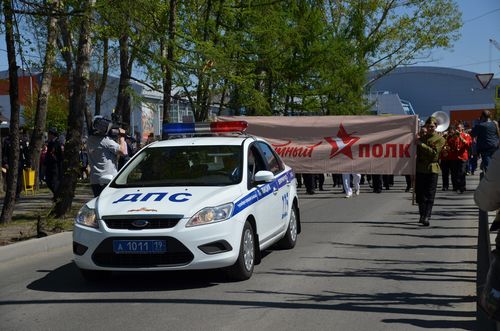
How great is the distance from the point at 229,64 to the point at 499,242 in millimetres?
12872

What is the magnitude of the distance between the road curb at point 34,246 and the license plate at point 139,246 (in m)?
2.85

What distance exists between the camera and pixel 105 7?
1127 centimetres

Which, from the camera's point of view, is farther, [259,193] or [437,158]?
[437,158]

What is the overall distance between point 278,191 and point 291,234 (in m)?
1.03

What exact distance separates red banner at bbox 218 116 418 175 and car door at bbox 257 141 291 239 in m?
4.16

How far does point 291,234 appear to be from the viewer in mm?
10516

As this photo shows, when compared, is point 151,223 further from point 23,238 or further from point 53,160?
point 53,160

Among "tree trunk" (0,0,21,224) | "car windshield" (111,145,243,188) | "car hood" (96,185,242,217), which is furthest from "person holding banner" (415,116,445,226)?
"tree trunk" (0,0,21,224)

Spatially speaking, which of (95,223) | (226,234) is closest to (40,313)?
(95,223)

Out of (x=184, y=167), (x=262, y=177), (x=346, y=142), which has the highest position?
(x=346, y=142)

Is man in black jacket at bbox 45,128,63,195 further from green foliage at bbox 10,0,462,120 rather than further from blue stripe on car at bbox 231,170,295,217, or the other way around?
blue stripe on car at bbox 231,170,295,217

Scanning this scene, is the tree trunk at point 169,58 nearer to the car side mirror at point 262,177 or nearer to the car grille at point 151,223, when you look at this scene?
the car side mirror at point 262,177

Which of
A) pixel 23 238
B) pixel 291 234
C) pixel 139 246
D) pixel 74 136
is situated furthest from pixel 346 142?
pixel 139 246

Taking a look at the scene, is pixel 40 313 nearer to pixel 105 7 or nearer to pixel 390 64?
pixel 105 7
